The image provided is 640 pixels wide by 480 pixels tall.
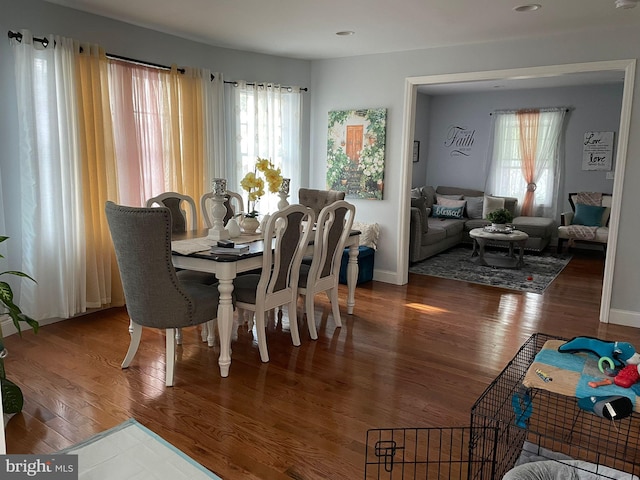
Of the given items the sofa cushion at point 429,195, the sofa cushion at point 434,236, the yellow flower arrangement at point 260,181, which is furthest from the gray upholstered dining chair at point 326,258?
the sofa cushion at point 429,195

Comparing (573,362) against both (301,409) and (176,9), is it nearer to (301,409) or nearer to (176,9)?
(301,409)

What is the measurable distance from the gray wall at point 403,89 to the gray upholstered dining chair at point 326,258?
1.67 metres

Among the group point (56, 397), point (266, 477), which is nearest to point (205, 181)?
point (56, 397)

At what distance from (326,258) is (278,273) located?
2.01 feet

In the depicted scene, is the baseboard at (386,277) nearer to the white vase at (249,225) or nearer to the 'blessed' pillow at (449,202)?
the white vase at (249,225)

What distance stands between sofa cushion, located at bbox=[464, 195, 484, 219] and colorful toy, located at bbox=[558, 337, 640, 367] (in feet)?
21.5

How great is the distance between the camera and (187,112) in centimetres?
474

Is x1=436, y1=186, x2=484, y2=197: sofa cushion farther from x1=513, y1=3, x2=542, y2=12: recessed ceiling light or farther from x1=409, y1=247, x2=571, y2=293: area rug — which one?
x1=513, y1=3, x2=542, y2=12: recessed ceiling light

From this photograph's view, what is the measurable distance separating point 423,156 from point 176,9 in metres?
6.14

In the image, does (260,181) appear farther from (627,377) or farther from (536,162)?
(536,162)

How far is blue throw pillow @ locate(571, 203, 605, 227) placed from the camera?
24.2 feet

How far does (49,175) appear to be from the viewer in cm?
380

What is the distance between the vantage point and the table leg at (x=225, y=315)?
3.00m

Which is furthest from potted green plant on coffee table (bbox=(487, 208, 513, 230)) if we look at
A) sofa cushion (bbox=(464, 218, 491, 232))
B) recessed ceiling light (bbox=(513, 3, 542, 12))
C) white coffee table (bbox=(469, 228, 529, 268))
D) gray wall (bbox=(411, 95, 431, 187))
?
recessed ceiling light (bbox=(513, 3, 542, 12))
